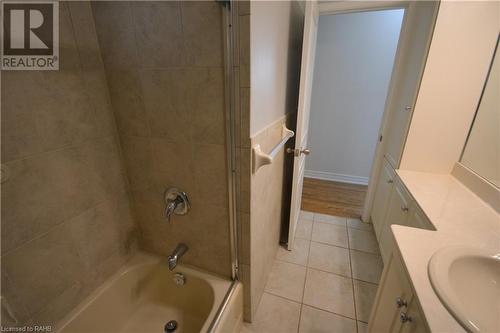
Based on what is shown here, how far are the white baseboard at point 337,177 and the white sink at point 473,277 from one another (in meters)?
2.54

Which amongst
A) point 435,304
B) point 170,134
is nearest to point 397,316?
point 435,304

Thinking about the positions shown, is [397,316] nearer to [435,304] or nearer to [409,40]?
[435,304]

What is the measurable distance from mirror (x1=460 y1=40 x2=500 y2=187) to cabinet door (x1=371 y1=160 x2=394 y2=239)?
47 centimetres

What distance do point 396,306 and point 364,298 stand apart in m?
0.76

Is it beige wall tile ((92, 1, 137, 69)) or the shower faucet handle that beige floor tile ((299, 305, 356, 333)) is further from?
beige wall tile ((92, 1, 137, 69))

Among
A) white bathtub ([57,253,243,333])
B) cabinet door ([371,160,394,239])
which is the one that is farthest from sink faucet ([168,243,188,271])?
cabinet door ([371,160,394,239])

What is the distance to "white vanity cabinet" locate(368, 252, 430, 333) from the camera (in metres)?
0.66

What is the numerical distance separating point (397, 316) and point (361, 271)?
95 cm

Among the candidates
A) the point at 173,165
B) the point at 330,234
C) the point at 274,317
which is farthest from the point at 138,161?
the point at 330,234

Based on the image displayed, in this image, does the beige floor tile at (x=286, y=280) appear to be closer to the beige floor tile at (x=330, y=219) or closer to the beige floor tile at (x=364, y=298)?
the beige floor tile at (x=364, y=298)

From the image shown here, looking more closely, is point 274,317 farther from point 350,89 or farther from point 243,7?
point 350,89

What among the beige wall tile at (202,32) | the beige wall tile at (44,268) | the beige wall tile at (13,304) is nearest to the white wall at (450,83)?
the beige wall tile at (202,32)

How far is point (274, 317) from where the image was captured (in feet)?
4.40

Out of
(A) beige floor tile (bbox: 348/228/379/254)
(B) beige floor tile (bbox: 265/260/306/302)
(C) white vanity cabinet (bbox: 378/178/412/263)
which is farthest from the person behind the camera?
(A) beige floor tile (bbox: 348/228/379/254)
